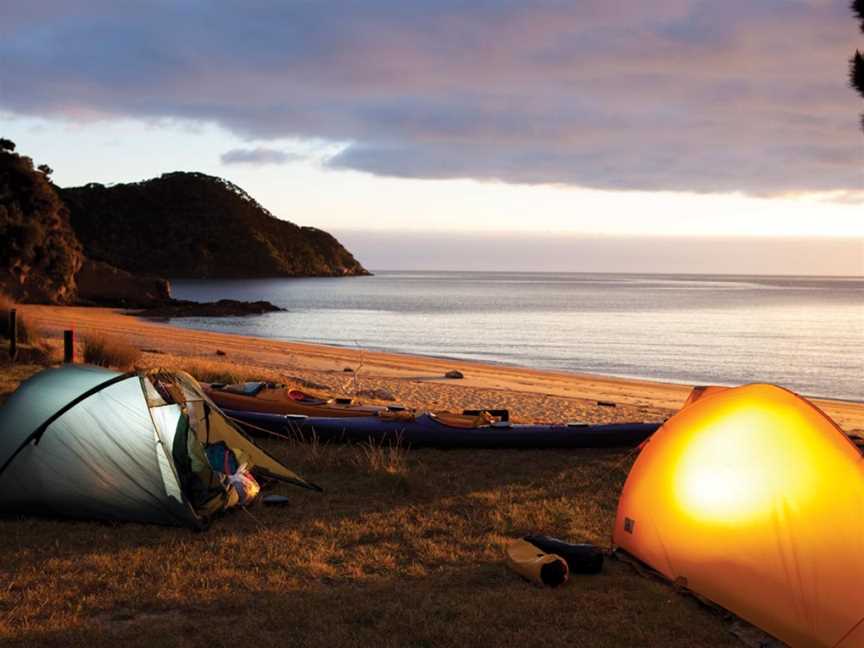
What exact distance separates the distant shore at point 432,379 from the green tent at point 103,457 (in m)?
8.04

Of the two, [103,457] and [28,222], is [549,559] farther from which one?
[28,222]

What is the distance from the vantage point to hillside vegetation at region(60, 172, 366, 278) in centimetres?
12431

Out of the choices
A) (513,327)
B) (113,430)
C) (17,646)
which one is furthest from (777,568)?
(513,327)

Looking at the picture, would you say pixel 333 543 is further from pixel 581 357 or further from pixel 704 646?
pixel 581 357

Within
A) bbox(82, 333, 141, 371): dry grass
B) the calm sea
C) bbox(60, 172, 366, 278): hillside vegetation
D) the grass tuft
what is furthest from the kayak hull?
bbox(60, 172, 366, 278): hillside vegetation

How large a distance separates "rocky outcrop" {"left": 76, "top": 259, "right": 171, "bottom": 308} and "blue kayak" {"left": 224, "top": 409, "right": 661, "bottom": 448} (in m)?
46.2

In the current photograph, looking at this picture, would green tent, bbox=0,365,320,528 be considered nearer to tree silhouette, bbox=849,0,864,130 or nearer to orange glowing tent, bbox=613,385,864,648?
orange glowing tent, bbox=613,385,864,648

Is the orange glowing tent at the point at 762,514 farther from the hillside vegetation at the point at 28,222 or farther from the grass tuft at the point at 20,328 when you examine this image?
the hillside vegetation at the point at 28,222

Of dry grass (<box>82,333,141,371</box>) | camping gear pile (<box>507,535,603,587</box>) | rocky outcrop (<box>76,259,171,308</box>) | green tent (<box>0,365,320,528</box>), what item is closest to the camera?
camping gear pile (<box>507,535,603,587</box>)

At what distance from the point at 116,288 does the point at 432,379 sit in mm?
38491

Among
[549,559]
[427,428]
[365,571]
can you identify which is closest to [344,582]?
[365,571]

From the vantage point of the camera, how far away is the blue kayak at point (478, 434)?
34.8ft

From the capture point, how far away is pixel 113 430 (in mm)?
7461

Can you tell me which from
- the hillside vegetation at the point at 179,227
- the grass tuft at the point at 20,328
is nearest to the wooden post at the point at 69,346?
the grass tuft at the point at 20,328
